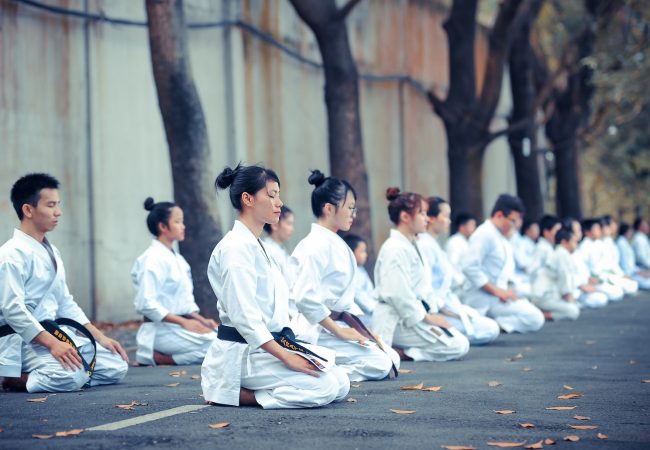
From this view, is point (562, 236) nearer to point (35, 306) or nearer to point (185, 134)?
point (185, 134)

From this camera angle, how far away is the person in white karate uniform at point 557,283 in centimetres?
1524

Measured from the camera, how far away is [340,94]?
47.9 feet

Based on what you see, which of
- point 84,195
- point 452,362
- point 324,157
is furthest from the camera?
point 324,157

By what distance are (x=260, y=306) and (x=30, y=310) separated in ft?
6.80

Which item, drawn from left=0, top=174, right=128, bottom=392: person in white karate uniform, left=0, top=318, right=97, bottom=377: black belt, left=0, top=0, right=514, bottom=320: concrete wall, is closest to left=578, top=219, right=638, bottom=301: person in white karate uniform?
left=0, top=0, right=514, bottom=320: concrete wall

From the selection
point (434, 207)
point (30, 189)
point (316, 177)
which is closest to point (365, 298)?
point (434, 207)

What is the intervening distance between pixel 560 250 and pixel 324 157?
528cm

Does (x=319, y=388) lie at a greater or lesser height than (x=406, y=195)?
lesser

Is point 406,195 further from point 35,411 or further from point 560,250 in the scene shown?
point 560,250

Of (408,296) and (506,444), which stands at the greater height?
(408,296)

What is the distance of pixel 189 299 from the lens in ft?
34.1

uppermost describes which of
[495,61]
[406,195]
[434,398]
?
[495,61]

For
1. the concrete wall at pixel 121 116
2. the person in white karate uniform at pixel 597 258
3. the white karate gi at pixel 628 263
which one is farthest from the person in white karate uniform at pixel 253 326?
the white karate gi at pixel 628 263

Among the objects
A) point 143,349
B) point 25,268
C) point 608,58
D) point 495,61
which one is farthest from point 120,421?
point 608,58
